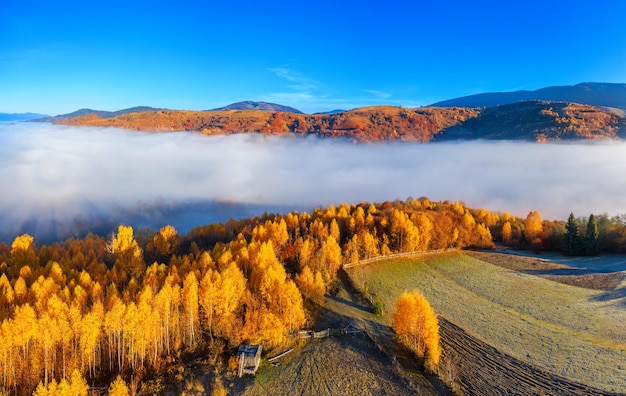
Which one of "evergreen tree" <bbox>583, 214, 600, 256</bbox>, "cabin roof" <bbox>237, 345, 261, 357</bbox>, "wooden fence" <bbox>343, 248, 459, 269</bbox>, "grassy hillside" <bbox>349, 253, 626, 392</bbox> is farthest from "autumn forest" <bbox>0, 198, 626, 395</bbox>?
"grassy hillside" <bbox>349, 253, 626, 392</bbox>

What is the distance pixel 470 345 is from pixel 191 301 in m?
38.1

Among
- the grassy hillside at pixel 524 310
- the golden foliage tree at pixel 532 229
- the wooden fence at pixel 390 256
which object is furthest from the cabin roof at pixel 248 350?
the golden foliage tree at pixel 532 229

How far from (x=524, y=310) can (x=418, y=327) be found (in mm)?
22510

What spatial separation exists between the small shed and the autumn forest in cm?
281

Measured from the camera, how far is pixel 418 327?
160 ft

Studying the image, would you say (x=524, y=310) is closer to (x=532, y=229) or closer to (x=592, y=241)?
(x=592, y=241)

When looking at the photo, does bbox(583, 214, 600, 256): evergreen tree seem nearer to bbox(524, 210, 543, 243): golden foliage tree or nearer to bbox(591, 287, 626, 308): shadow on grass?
bbox(524, 210, 543, 243): golden foliage tree

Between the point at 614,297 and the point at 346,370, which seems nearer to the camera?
the point at 346,370

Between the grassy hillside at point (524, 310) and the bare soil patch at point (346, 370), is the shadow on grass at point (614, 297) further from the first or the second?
the bare soil patch at point (346, 370)

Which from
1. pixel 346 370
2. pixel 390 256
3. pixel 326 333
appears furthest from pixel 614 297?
pixel 346 370

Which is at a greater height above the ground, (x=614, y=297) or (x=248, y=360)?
(x=614, y=297)

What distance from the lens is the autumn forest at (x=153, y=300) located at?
1624 inches

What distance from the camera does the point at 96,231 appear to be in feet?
625

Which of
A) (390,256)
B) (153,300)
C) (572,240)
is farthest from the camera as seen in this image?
(572,240)
